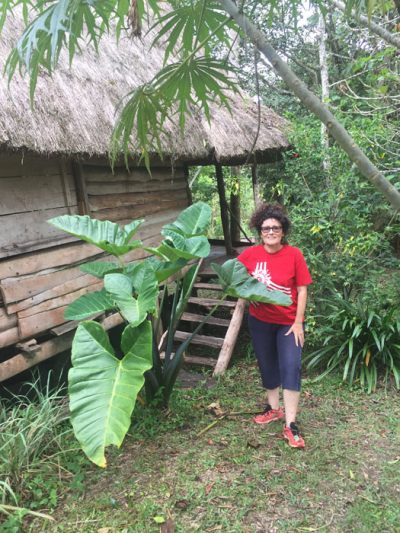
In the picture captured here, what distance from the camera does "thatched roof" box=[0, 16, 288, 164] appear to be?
10.8 feet

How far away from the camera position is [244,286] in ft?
10.4

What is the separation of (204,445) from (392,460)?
4.45ft

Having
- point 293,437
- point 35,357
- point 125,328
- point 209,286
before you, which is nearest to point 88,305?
point 125,328

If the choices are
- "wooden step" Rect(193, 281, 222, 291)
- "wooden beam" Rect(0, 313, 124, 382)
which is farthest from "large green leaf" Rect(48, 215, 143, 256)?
"wooden step" Rect(193, 281, 222, 291)

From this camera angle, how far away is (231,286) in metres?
3.25

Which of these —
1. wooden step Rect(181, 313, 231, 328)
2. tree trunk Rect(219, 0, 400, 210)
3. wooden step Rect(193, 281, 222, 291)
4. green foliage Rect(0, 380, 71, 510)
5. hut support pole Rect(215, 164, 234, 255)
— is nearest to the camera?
tree trunk Rect(219, 0, 400, 210)

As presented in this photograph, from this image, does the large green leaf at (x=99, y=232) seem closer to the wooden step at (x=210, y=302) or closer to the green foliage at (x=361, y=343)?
the wooden step at (x=210, y=302)

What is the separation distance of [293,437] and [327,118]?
8.14ft

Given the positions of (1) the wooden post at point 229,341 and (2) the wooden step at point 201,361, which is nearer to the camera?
(1) the wooden post at point 229,341

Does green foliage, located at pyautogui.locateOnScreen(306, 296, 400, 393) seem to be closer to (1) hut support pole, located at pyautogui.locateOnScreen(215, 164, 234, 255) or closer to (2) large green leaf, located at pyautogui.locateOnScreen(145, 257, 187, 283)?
(2) large green leaf, located at pyautogui.locateOnScreen(145, 257, 187, 283)

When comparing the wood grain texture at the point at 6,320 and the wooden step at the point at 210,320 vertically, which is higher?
the wood grain texture at the point at 6,320

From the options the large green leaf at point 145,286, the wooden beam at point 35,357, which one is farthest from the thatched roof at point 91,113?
the wooden beam at point 35,357

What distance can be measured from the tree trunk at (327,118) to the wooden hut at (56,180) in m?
1.31

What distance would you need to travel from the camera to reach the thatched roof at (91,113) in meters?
3.29
